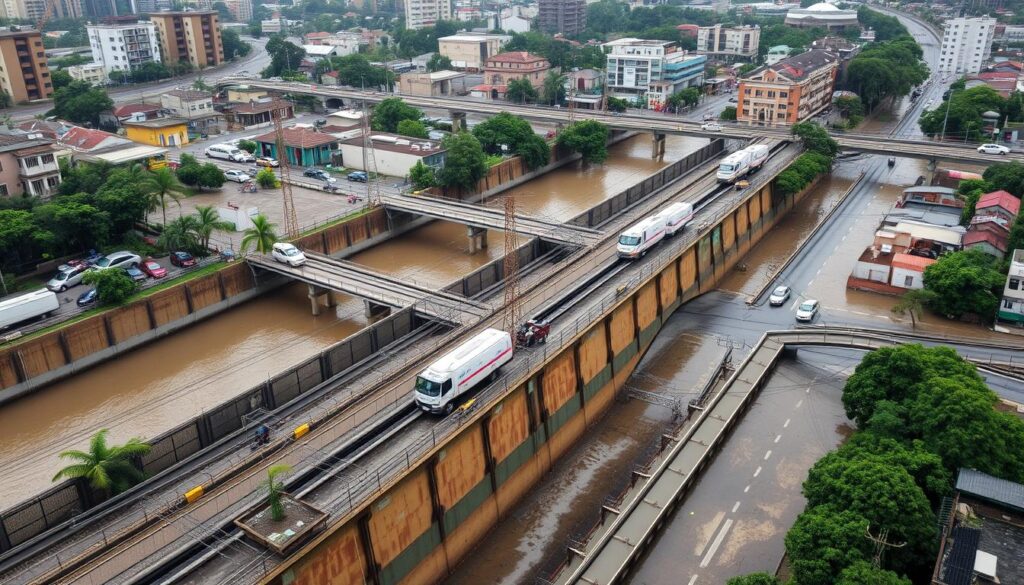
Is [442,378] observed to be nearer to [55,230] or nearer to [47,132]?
[55,230]

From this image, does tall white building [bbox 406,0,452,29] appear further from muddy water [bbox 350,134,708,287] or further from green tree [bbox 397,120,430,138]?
green tree [bbox 397,120,430,138]

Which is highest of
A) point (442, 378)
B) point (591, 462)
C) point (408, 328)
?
point (442, 378)

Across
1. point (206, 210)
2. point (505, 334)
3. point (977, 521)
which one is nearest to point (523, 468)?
point (505, 334)

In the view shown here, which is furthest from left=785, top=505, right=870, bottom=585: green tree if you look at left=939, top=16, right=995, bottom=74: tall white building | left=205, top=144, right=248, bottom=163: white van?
left=939, top=16, right=995, bottom=74: tall white building

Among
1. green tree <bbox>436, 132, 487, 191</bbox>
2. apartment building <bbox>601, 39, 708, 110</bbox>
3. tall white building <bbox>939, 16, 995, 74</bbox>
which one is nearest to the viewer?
green tree <bbox>436, 132, 487, 191</bbox>

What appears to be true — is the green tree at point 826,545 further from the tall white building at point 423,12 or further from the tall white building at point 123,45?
the tall white building at point 423,12
